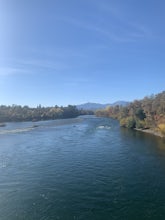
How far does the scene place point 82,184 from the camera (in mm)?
23203

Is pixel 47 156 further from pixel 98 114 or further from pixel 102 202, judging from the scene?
pixel 98 114

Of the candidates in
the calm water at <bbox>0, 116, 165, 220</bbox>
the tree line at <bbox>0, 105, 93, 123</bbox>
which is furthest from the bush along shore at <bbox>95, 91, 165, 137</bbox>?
the tree line at <bbox>0, 105, 93, 123</bbox>

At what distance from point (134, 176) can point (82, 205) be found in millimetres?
8595

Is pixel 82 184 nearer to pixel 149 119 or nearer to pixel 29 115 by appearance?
pixel 149 119

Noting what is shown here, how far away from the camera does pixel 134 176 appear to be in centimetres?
2552

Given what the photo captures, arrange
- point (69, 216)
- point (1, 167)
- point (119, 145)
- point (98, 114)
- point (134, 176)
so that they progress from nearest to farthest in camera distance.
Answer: point (69, 216) → point (134, 176) → point (1, 167) → point (119, 145) → point (98, 114)

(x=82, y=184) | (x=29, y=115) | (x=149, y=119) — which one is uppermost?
(x=29, y=115)

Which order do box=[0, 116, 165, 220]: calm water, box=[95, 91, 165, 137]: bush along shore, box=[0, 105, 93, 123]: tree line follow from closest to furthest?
box=[0, 116, 165, 220]: calm water
box=[95, 91, 165, 137]: bush along shore
box=[0, 105, 93, 123]: tree line

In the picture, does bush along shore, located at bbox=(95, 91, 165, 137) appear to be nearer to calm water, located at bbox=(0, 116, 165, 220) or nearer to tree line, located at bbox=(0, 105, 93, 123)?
calm water, located at bbox=(0, 116, 165, 220)

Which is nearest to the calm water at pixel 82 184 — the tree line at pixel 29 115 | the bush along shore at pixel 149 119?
the bush along shore at pixel 149 119

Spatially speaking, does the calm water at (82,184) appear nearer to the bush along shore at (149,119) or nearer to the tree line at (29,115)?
the bush along shore at (149,119)

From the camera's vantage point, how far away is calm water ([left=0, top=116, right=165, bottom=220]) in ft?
59.1

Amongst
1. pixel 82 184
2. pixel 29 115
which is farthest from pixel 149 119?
pixel 29 115

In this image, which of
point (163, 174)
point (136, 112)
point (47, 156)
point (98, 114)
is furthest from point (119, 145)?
point (98, 114)
